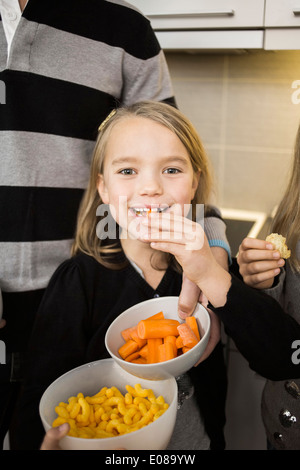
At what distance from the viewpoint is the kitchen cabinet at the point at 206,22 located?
674mm

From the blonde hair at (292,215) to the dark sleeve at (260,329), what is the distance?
95 millimetres

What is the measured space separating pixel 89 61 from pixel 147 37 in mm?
98

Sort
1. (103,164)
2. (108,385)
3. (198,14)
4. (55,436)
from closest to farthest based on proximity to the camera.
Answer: (55,436)
(108,385)
(103,164)
(198,14)

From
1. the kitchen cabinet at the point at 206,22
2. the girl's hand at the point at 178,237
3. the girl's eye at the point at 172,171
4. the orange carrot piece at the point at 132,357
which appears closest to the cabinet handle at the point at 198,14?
the kitchen cabinet at the point at 206,22

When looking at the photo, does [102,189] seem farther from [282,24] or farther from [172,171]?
[282,24]

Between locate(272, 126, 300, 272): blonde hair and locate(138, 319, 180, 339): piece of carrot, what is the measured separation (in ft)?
0.64

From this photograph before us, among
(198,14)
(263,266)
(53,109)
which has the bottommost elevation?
(263,266)

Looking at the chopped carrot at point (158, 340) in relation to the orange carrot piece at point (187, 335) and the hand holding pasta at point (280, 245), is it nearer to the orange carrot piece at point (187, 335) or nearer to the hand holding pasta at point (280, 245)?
the orange carrot piece at point (187, 335)

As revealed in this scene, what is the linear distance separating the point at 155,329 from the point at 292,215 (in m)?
0.24

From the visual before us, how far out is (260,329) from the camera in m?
0.46

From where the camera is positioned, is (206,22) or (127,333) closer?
(127,333)

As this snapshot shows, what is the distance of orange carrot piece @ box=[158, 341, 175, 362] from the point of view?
44 centimetres

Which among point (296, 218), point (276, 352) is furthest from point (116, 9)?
point (276, 352)

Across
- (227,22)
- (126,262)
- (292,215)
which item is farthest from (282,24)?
(126,262)
